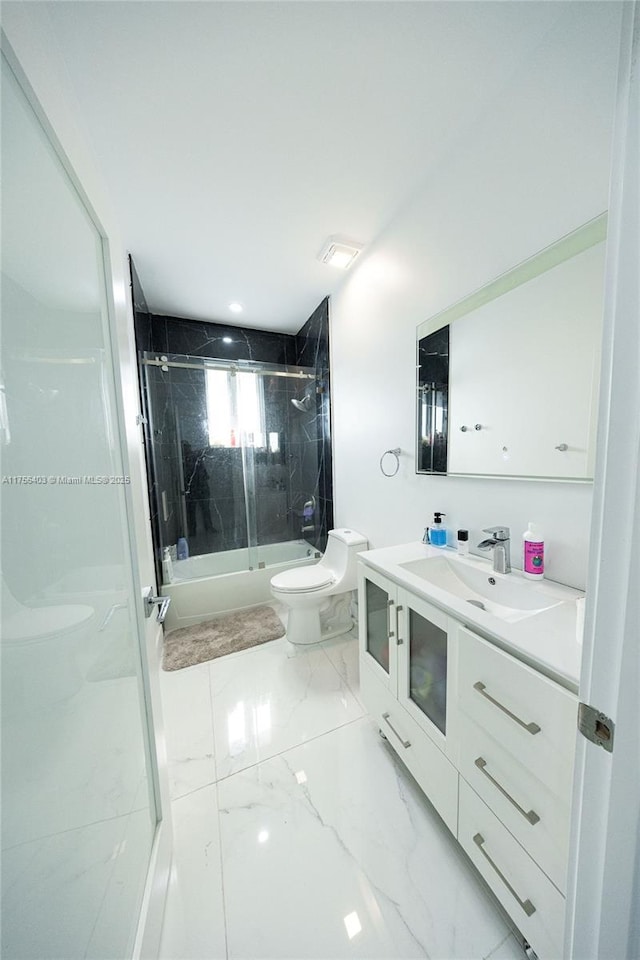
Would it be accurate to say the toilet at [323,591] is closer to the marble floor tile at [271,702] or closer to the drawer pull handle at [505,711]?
the marble floor tile at [271,702]

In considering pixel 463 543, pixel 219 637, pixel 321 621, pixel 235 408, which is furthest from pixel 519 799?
pixel 235 408

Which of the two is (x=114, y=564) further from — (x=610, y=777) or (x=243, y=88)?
(x=243, y=88)

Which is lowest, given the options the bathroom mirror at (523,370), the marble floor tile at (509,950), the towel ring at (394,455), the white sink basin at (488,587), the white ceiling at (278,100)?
the marble floor tile at (509,950)

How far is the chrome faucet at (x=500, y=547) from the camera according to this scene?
1.12m

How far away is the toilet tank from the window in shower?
1.36 meters

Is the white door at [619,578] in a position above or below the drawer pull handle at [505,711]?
above

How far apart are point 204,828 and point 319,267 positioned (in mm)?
2824

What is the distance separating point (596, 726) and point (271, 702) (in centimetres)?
159

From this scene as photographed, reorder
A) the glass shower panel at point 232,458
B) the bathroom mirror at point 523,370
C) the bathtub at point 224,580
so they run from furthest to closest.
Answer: the glass shower panel at point 232,458, the bathtub at point 224,580, the bathroom mirror at point 523,370

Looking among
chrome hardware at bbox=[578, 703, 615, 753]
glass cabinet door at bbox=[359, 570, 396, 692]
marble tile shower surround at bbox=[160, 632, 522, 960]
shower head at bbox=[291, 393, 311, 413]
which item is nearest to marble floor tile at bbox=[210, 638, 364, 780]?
marble tile shower surround at bbox=[160, 632, 522, 960]

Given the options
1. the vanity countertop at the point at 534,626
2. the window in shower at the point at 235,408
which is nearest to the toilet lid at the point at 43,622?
the vanity countertop at the point at 534,626

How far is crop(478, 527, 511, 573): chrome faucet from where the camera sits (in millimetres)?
1123

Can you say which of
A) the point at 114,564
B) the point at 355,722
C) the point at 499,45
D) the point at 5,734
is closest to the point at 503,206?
the point at 499,45

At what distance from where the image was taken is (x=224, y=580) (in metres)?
2.56
